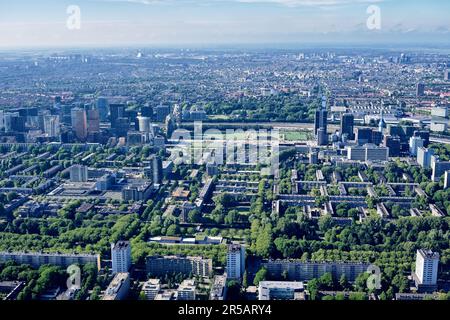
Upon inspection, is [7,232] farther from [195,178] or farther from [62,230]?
[195,178]

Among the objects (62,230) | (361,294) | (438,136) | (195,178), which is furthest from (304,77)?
(361,294)

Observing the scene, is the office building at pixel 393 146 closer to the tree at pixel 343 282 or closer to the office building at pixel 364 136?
the office building at pixel 364 136

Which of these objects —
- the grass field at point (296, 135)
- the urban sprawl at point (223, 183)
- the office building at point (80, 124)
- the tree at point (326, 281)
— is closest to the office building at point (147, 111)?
the urban sprawl at point (223, 183)

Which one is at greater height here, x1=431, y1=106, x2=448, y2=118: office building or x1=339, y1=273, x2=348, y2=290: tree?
x1=431, y1=106, x2=448, y2=118: office building

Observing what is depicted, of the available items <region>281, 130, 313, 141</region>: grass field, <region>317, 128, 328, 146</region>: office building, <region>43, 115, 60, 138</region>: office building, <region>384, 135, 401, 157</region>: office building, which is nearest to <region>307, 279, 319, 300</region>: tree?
<region>384, 135, 401, 157</region>: office building

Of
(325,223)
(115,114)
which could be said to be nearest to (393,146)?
(325,223)

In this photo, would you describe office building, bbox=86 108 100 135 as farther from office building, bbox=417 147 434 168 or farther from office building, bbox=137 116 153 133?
office building, bbox=417 147 434 168

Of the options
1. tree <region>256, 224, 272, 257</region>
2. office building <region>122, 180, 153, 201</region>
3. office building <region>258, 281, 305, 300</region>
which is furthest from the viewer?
office building <region>122, 180, 153, 201</region>
